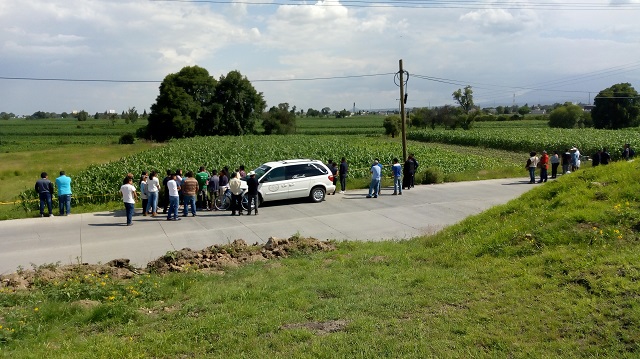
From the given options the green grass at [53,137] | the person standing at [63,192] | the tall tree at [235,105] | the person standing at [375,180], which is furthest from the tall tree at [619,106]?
the person standing at [63,192]

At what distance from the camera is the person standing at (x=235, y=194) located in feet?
52.6

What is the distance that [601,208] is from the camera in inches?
353

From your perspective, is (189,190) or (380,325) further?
(189,190)

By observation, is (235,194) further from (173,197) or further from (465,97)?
(465,97)

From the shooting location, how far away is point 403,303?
6641 mm

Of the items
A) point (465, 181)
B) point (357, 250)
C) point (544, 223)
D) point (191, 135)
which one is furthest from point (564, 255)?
point (191, 135)

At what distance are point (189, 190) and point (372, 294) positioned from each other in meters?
10.0

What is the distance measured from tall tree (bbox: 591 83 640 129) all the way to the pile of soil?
8284 centimetres

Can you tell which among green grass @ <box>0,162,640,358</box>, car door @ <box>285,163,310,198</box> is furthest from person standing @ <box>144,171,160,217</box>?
green grass @ <box>0,162,640,358</box>

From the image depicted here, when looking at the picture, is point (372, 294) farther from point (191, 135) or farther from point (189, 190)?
point (191, 135)

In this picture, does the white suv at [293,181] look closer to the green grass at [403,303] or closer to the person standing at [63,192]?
the person standing at [63,192]

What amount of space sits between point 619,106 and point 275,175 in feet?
264

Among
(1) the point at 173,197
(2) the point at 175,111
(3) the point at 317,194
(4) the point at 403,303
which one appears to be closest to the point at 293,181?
(3) the point at 317,194

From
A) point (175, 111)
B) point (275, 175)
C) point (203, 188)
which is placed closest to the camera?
point (203, 188)
